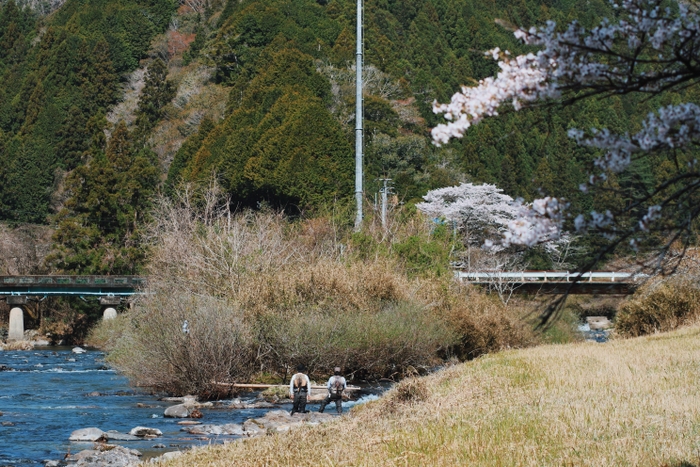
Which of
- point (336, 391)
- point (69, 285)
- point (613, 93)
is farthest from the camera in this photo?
point (69, 285)

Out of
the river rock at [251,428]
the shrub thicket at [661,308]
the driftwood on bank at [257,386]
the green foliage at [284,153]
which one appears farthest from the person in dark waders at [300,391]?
the green foliage at [284,153]

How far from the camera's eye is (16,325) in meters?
68.1

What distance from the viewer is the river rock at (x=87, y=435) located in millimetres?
22281

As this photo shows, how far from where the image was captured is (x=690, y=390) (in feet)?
59.5

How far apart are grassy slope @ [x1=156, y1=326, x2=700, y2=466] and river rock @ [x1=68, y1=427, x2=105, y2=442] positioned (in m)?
6.26

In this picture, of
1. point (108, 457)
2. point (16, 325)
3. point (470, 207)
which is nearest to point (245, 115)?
point (470, 207)

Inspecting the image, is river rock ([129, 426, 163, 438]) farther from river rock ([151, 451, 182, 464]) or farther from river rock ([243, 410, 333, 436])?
river rock ([151, 451, 182, 464])

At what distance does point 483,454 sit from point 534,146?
90.3 m

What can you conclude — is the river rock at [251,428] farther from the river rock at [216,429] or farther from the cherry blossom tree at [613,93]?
the cherry blossom tree at [613,93]

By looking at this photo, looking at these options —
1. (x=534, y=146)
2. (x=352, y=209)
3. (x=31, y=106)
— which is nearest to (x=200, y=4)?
(x=31, y=106)

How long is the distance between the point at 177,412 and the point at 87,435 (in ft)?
13.8

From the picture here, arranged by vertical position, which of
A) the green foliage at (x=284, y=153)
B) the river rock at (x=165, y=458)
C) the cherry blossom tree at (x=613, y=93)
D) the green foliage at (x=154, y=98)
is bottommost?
the river rock at (x=165, y=458)

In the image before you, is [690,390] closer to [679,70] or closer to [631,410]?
[631,410]

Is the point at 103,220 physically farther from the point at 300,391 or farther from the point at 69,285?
the point at 300,391
